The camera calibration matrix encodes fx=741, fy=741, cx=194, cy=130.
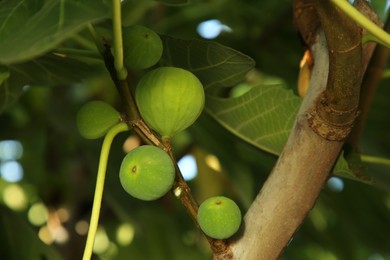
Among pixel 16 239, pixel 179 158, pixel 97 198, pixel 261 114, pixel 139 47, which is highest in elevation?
pixel 139 47

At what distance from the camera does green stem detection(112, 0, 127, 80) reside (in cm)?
71

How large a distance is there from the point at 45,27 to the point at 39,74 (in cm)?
41

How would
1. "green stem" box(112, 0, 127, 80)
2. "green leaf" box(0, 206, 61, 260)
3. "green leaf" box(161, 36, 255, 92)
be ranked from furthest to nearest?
"green leaf" box(0, 206, 61, 260), "green leaf" box(161, 36, 255, 92), "green stem" box(112, 0, 127, 80)

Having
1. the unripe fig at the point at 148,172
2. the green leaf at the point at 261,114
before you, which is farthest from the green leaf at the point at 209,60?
the unripe fig at the point at 148,172

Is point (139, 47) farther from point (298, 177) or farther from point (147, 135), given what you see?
point (298, 177)

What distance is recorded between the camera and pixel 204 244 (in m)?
1.98

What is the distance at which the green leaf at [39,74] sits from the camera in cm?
101

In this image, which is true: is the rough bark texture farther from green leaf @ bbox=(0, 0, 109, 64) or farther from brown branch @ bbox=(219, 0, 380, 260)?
green leaf @ bbox=(0, 0, 109, 64)

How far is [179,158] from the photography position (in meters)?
1.76

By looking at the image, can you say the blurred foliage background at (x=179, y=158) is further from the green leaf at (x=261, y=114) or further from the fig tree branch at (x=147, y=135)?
the fig tree branch at (x=147, y=135)

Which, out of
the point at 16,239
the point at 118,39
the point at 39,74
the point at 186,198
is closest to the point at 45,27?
the point at 118,39

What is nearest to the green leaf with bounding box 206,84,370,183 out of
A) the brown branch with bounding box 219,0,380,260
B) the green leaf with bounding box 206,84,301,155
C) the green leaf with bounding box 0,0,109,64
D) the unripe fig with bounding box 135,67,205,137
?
the green leaf with bounding box 206,84,301,155

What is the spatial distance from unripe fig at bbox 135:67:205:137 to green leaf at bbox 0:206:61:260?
0.45 meters

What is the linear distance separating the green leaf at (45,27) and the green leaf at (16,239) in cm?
50
